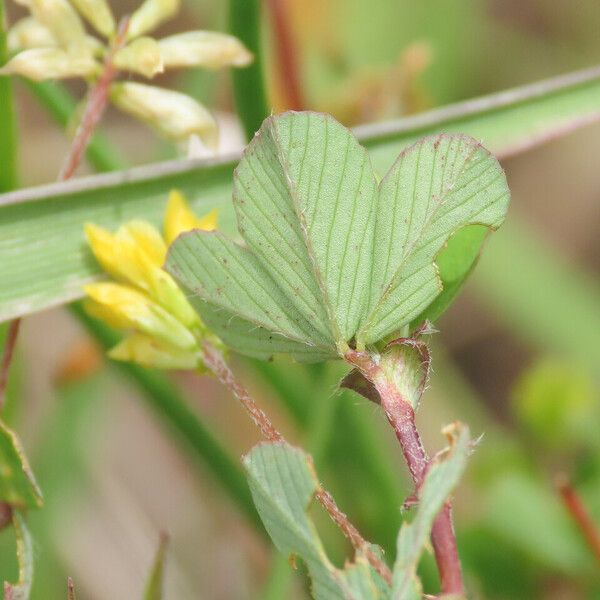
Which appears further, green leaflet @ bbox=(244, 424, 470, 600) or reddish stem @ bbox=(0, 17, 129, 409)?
reddish stem @ bbox=(0, 17, 129, 409)

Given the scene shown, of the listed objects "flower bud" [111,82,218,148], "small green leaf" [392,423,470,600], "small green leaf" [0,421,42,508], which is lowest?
"small green leaf" [392,423,470,600]

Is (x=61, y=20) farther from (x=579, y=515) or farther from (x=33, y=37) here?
(x=579, y=515)

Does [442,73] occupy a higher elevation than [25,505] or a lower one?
higher

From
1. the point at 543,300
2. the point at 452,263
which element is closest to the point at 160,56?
the point at 452,263

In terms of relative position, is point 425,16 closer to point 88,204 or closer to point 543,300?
point 543,300

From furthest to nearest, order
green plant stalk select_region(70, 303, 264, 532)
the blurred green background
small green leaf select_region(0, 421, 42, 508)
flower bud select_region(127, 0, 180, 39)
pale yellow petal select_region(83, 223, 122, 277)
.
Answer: the blurred green background, green plant stalk select_region(70, 303, 264, 532), flower bud select_region(127, 0, 180, 39), pale yellow petal select_region(83, 223, 122, 277), small green leaf select_region(0, 421, 42, 508)

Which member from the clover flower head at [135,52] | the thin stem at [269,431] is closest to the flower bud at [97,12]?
the clover flower head at [135,52]

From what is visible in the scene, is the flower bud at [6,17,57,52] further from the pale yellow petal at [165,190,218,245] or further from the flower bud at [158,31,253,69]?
the pale yellow petal at [165,190,218,245]

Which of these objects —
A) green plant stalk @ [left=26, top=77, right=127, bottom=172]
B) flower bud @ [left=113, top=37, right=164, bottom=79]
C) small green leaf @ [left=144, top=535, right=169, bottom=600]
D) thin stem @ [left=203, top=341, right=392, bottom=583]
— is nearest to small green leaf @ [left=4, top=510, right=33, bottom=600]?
small green leaf @ [left=144, top=535, right=169, bottom=600]
